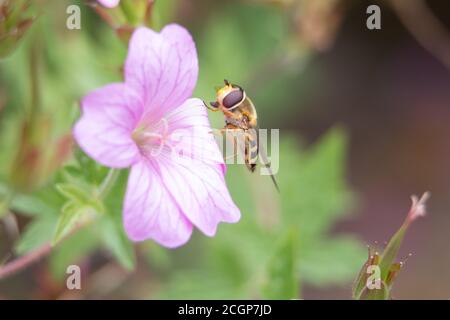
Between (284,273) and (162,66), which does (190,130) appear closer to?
(162,66)

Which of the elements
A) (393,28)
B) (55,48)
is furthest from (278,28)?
(55,48)

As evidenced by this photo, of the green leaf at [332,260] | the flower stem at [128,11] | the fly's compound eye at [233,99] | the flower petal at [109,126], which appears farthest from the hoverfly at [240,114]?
the green leaf at [332,260]

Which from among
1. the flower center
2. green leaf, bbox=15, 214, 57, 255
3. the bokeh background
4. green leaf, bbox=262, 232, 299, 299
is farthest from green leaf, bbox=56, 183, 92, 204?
green leaf, bbox=262, 232, 299, 299

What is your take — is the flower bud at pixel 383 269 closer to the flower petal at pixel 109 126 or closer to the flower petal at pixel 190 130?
the flower petal at pixel 190 130

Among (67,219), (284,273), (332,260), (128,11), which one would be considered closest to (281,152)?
(332,260)

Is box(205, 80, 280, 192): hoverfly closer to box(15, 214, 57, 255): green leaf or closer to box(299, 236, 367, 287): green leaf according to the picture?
box(15, 214, 57, 255): green leaf
